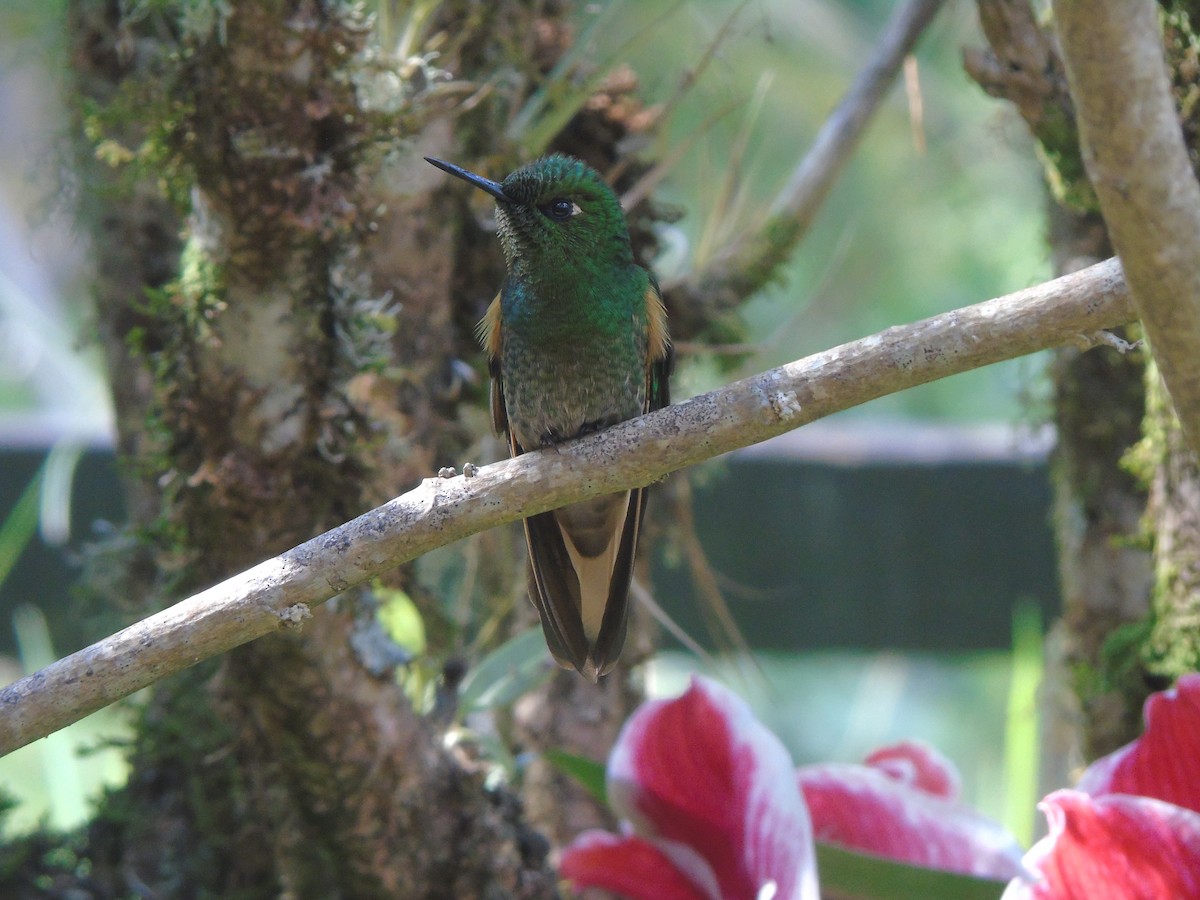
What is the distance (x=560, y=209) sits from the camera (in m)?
2.25

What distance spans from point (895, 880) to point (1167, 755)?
0.42 m

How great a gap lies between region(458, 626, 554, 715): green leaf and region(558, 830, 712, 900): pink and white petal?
398 millimetres

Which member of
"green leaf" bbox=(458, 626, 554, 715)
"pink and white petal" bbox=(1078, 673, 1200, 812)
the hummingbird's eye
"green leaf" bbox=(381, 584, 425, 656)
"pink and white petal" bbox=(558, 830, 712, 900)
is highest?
the hummingbird's eye

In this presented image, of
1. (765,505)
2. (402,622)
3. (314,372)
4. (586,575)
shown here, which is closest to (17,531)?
(402,622)

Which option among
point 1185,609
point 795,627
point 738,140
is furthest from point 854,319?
point 1185,609

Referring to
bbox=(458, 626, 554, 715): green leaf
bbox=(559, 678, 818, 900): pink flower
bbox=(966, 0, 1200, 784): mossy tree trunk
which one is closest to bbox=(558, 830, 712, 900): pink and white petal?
bbox=(559, 678, 818, 900): pink flower

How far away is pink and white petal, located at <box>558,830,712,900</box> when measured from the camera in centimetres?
199

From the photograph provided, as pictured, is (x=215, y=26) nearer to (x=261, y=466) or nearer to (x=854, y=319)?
(x=261, y=466)

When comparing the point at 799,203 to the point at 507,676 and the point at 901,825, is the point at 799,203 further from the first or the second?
the point at 901,825

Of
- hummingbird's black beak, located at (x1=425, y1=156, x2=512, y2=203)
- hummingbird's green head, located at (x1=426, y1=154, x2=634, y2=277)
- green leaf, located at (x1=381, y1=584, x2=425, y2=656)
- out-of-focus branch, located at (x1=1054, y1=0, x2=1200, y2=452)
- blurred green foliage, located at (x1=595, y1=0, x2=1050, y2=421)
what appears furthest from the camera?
blurred green foliage, located at (x1=595, y1=0, x2=1050, y2=421)

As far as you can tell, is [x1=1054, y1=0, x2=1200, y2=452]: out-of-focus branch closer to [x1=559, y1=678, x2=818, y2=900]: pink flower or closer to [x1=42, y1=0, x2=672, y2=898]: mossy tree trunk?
[x1=559, y1=678, x2=818, y2=900]: pink flower

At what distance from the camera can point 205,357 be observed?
81.4 inches

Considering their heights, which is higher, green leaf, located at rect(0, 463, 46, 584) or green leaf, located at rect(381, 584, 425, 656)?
green leaf, located at rect(0, 463, 46, 584)

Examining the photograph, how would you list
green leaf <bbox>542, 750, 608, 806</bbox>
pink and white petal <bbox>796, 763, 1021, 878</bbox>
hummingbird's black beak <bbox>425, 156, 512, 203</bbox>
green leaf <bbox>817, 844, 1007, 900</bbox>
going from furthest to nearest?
1. green leaf <bbox>542, 750, 608, 806</bbox>
2. hummingbird's black beak <bbox>425, 156, 512, 203</bbox>
3. pink and white petal <bbox>796, 763, 1021, 878</bbox>
4. green leaf <bbox>817, 844, 1007, 900</bbox>
